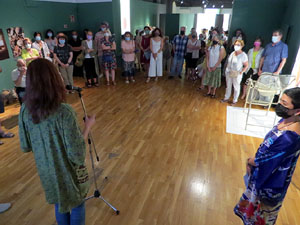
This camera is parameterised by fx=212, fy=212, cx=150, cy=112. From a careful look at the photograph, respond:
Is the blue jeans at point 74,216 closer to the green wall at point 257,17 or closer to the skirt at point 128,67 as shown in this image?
the skirt at point 128,67

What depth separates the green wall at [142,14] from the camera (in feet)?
28.4

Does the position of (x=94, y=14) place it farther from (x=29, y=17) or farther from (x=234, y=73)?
(x=234, y=73)

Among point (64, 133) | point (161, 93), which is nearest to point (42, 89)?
point (64, 133)

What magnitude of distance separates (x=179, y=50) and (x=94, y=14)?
11.1ft

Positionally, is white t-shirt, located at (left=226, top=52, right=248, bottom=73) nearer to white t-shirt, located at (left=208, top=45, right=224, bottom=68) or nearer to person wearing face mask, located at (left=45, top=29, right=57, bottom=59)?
white t-shirt, located at (left=208, top=45, right=224, bottom=68)

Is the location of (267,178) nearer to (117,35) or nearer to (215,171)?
(215,171)

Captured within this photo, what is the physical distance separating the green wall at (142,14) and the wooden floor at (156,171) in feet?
17.6

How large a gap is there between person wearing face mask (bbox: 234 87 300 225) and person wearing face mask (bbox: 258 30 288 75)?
3462 millimetres

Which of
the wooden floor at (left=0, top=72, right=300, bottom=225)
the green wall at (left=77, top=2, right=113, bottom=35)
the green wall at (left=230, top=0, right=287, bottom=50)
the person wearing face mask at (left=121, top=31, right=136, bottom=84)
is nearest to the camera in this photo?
the wooden floor at (left=0, top=72, right=300, bottom=225)

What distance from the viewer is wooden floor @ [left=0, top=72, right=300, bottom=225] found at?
220 centimetres

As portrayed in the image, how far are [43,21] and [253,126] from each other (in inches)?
247

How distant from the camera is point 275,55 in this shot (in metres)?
4.46

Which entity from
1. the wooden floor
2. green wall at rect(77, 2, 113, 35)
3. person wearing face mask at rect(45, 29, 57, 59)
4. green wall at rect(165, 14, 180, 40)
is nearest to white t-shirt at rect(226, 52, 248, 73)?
the wooden floor

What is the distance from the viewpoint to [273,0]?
5.84 meters
